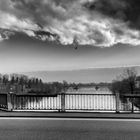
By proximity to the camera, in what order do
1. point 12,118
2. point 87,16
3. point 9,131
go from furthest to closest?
point 87,16
point 12,118
point 9,131

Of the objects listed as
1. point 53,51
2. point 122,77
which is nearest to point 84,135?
point 53,51

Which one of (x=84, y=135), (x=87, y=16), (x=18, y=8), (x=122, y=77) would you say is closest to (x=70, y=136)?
(x=84, y=135)

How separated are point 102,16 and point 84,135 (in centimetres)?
1385

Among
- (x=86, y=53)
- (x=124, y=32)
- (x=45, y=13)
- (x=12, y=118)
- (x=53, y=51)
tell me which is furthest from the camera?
(x=86, y=53)

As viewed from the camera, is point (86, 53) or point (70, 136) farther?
point (86, 53)

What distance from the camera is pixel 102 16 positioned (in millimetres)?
18312

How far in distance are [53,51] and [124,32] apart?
41.5ft

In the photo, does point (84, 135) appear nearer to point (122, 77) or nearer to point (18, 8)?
point (18, 8)

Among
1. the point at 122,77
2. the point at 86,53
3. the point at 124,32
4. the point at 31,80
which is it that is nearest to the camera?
→ the point at 124,32

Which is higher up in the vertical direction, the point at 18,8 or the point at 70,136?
the point at 18,8

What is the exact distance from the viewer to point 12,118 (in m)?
9.65

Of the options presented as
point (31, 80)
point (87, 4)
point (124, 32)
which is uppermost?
point (87, 4)

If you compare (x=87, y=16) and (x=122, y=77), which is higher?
(x=87, y=16)

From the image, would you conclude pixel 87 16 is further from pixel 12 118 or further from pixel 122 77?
pixel 122 77
